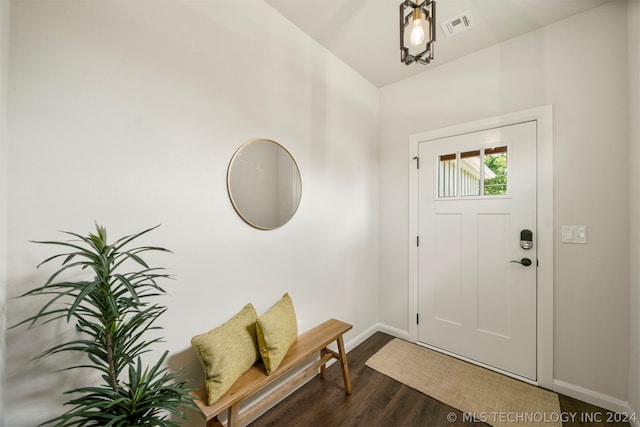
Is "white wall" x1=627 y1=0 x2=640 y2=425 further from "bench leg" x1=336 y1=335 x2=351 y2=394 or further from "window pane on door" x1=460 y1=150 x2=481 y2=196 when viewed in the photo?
A: "bench leg" x1=336 y1=335 x2=351 y2=394

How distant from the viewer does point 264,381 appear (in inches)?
55.4

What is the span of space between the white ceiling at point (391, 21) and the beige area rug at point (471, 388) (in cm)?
282

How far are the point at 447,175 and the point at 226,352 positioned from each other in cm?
236

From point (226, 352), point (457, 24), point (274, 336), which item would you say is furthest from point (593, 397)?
point (457, 24)

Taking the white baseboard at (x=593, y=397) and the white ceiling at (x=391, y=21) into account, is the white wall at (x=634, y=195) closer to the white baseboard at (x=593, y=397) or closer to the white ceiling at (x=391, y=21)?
the white baseboard at (x=593, y=397)

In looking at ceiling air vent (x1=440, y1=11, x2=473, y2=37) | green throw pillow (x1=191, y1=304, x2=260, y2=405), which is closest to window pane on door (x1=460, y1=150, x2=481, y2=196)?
ceiling air vent (x1=440, y1=11, x2=473, y2=37)

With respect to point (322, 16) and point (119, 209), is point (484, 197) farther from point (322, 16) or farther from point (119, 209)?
point (119, 209)

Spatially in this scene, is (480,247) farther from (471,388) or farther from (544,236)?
(471,388)

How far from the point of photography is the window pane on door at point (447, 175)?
244 centimetres

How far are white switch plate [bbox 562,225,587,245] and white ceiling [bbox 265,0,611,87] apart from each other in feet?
5.15

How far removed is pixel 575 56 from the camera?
1.87 meters

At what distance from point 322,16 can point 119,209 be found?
1901 mm

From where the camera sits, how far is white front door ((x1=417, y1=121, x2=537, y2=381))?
2.07m

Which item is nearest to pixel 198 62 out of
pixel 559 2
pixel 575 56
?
pixel 559 2
